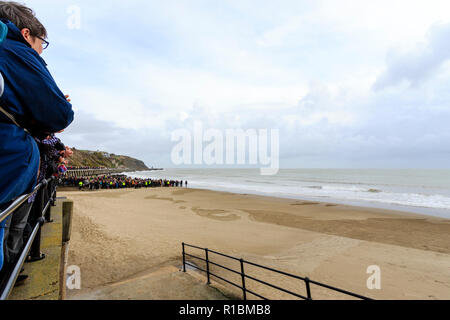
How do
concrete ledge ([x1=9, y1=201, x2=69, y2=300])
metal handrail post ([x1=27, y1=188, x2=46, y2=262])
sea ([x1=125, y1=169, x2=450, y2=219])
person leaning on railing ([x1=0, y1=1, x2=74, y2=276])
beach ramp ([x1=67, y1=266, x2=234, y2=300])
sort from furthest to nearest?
sea ([x1=125, y1=169, x2=450, y2=219]) < beach ramp ([x1=67, y1=266, x2=234, y2=300]) < metal handrail post ([x1=27, y1=188, x2=46, y2=262]) < concrete ledge ([x1=9, y1=201, x2=69, y2=300]) < person leaning on railing ([x1=0, y1=1, x2=74, y2=276])

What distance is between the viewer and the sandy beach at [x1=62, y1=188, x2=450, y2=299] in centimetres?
746

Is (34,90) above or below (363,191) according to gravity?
above

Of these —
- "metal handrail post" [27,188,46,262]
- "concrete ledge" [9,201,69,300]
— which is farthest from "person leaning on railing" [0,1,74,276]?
"metal handrail post" [27,188,46,262]

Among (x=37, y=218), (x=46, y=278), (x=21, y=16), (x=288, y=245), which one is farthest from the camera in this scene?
(x=288, y=245)

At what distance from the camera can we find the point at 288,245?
11352mm

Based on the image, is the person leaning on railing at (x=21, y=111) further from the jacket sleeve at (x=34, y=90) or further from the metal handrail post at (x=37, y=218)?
the metal handrail post at (x=37, y=218)

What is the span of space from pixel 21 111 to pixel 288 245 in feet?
39.5

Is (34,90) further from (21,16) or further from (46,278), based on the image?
(46,278)

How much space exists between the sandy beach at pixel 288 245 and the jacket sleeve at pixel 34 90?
6.69 meters

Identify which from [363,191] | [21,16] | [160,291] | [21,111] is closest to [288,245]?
[160,291]

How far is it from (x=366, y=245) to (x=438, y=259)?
8.79 ft

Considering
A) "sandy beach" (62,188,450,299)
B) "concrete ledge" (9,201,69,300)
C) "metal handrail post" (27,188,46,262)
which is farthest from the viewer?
"sandy beach" (62,188,450,299)

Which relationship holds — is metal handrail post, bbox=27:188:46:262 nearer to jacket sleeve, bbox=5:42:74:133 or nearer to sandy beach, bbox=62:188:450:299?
jacket sleeve, bbox=5:42:74:133
